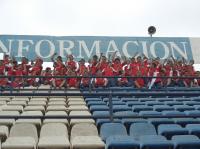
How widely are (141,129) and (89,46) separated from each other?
37.6ft

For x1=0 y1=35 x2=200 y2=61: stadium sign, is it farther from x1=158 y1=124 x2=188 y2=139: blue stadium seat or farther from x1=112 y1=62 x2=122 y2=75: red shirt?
x1=158 y1=124 x2=188 y2=139: blue stadium seat

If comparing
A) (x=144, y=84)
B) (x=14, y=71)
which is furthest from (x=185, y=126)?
(x=14, y=71)

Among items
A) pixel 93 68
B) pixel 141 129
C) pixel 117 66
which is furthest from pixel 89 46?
pixel 141 129

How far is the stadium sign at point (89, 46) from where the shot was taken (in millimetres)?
17516

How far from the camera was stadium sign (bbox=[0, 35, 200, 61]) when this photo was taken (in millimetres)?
17516

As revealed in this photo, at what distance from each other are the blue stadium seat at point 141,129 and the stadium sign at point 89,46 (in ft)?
35.3

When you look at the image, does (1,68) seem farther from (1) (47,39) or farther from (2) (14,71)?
(1) (47,39)

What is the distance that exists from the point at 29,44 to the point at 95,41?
2.67 m

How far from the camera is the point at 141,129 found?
6.83m

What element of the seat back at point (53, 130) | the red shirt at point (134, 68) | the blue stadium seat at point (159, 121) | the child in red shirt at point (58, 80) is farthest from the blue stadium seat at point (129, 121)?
the red shirt at point (134, 68)

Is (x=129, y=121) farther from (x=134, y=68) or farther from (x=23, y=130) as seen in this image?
(x=134, y=68)

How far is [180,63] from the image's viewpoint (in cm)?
1459

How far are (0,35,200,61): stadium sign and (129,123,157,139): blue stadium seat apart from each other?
10749 mm

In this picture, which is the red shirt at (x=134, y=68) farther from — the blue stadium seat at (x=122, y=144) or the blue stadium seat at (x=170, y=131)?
the blue stadium seat at (x=122, y=144)
